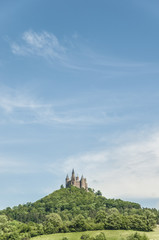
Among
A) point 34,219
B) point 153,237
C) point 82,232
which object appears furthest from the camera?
point 34,219

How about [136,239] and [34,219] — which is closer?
[136,239]

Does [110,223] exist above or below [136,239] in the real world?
above

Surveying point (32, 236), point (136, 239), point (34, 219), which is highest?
point (34, 219)

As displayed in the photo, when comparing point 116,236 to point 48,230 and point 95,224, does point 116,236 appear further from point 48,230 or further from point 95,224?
point 48,230

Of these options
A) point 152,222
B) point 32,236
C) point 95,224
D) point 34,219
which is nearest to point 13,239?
point 32,236

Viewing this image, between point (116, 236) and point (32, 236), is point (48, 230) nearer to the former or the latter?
point (32, 236)

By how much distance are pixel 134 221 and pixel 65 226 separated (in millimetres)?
29312

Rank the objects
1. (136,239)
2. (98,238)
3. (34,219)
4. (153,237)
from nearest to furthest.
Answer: (136,239), (98,238), (153,237), (34,219)

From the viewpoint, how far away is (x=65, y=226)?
123 m

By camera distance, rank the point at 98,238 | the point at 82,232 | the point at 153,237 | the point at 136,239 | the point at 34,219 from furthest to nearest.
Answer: the point at 34,219
the point at 82,232
the point at 153,237
the point at 98,238
the point at 136,239

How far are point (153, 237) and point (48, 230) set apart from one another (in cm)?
4324

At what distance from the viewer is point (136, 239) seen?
3273 inches

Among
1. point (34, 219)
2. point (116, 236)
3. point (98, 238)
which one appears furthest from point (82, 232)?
point (34, 219)

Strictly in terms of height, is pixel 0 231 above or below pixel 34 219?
below
